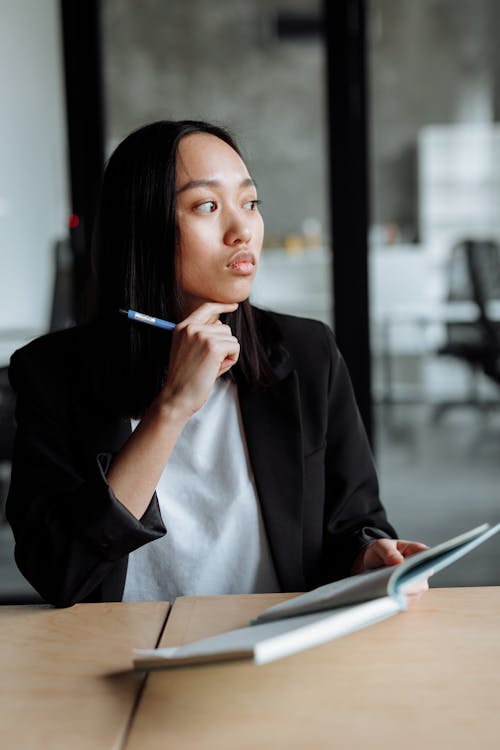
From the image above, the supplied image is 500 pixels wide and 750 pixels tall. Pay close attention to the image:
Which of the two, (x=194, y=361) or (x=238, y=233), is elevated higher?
(x=238, y=233)

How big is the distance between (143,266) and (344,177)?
80.2 inches

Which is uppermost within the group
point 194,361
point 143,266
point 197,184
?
point 197,184

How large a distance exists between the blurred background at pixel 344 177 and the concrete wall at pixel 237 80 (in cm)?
1

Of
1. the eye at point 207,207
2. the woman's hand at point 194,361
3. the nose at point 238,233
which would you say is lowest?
the woman's hand at point 194,361

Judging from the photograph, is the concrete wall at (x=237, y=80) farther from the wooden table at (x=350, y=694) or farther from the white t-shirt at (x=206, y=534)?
the wooden table at (x=350, y=694)

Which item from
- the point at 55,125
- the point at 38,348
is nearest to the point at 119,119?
the point at 55,125

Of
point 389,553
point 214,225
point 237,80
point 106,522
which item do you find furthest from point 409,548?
point 237,80

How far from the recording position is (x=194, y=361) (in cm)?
102

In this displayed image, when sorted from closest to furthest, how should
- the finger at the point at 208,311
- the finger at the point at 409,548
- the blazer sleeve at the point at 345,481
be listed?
the finger at the point at 409,548 < the finger at the point at 208,311 < the blazer sleeve at the point at 345,481

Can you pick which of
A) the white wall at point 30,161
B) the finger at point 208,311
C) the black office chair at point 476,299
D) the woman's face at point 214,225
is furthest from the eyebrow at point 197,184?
the black office chair at point 476,299

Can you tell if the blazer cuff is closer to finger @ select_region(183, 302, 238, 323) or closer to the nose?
finger @ select_region(183, 302, 238, 323)

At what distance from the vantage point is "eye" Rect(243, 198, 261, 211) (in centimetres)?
111

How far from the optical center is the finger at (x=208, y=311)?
1.06 metres

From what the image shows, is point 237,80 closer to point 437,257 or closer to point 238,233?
point 437,257
